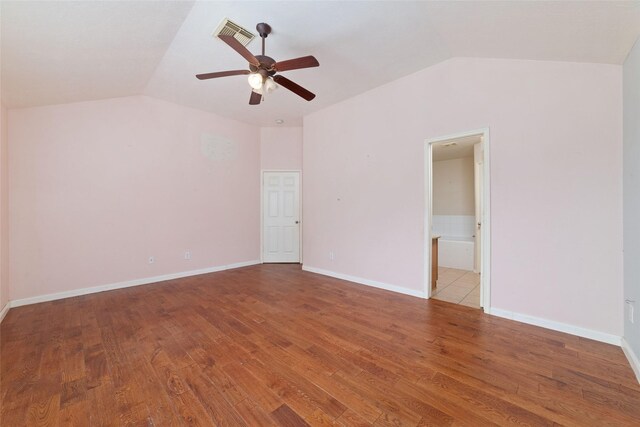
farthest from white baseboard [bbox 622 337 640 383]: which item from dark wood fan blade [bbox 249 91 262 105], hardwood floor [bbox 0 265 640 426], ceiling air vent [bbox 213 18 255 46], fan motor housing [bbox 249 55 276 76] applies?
ceiling air vent [bbox 213 18 255 46]

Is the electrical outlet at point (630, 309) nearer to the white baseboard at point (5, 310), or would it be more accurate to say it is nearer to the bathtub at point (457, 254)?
the bathtub at point (457, 254)

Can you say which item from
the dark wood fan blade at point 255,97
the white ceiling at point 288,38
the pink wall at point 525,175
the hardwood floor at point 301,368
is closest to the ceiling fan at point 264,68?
the dark wood fan blade at point 255,97

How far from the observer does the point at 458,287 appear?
3.81 meters

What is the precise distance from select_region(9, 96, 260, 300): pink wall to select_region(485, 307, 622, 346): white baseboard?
4474 mm

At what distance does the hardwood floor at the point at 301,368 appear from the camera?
1457mm

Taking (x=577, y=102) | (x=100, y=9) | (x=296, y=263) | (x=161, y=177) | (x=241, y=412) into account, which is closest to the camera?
(x=241, y=412)

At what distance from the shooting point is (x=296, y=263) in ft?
18.1

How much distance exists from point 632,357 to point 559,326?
52cm

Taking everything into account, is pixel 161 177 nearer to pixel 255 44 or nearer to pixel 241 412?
pixel 255 44

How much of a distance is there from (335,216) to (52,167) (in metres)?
4.08

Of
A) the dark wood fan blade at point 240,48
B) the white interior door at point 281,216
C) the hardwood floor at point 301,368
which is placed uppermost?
the dark wood fan blade at point 240,48

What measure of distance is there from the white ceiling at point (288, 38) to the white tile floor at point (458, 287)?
2807 mm

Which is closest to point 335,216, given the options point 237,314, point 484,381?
point 237,314

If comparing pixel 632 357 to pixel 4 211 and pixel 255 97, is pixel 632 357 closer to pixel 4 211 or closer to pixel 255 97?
pixel 255 97
